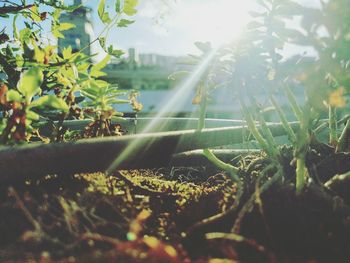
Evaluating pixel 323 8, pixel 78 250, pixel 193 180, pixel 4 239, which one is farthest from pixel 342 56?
pixel 193 180

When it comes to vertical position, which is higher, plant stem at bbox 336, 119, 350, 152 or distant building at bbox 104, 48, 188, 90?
plant stem at bbox 336, 119, 350, 152

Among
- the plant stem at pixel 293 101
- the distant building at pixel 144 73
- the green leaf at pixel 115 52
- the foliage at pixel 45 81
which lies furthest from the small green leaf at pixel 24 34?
the distant building at pixel 144 73

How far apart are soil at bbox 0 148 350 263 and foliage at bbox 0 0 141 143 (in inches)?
7.3

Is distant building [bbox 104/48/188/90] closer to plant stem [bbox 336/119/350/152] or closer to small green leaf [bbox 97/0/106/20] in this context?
small green leaf [bbox 97/0/106/20]

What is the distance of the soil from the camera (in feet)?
→ 2.29

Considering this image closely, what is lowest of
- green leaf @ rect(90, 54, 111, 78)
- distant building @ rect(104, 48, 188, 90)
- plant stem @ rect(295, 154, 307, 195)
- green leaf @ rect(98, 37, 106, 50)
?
distant building @ rect(104, 48, 188, 90)

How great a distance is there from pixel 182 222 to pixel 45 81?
74cm

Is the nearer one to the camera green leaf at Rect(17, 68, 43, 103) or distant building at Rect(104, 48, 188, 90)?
green leaf at Rect(17, 68, 43, 103)

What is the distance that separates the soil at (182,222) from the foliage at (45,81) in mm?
185

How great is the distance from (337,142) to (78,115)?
877mm

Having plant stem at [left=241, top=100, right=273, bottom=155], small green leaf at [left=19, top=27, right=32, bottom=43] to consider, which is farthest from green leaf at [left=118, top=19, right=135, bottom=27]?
plant stem at [left=241, top=100, right=273, bottom=155]

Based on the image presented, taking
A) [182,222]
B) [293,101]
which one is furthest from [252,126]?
[182,222]

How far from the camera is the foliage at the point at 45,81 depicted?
3.03ft

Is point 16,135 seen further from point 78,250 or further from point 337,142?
point 337,142
